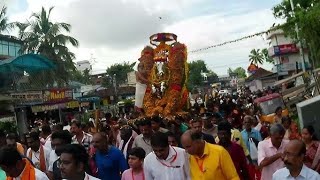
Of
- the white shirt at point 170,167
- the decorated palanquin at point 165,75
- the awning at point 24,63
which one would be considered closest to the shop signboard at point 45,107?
the awning at point 24,63

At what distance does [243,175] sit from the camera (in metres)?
6.36

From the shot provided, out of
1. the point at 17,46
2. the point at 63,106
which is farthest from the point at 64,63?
the point at 63,106

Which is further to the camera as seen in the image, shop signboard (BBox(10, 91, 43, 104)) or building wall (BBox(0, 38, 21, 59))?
building wall (BBox(0, 38, 21, 59))

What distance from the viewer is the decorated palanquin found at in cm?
1677

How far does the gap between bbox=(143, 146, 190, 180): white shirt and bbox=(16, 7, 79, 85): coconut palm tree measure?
108 ft

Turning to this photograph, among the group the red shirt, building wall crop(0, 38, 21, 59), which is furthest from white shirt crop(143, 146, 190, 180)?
building wall crop(0, 38, 21, 59)

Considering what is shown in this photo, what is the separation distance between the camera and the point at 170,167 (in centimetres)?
497

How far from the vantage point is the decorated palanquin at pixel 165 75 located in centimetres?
1677

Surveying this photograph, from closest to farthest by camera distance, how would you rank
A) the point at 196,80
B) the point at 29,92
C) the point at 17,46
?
the point at 29,92, the point at 17,46, the point at 196,80

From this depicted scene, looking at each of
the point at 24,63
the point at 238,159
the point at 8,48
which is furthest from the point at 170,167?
the point at 8,48

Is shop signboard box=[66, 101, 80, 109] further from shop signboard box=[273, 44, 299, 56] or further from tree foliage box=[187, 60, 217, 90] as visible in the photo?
tree foliage box=[187, 60, 217, 90]

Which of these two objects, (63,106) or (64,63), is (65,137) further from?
(64,63)

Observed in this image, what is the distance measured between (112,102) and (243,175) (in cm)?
4068

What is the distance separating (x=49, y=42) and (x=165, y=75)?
22.2m
